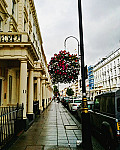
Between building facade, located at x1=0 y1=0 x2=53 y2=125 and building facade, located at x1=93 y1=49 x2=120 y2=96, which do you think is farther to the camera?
building facade, located at x1=93 y1=49 x2=120 y2=96

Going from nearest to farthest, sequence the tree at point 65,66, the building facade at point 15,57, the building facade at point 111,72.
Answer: the building facade at point 15,57 → the tree at point 65,66 → the building facade at point 111,72

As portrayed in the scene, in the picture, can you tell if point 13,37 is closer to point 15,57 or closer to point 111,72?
point 15,57

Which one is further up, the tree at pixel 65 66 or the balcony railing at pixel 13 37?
the balcony railing at pixel 13 37

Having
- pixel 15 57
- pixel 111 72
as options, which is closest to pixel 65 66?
pixel 15 57

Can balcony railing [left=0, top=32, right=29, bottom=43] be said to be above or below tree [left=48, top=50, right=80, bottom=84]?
above

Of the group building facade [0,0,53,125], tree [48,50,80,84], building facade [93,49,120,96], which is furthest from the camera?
building facade [93,49,120,96]

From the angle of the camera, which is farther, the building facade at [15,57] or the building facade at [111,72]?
the building facade at [111,72]

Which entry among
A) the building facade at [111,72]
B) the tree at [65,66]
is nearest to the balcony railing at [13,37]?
the tree at [65,66]

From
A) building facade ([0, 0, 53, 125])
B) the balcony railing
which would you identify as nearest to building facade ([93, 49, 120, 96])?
building facade ([0, 0, 53, 125])

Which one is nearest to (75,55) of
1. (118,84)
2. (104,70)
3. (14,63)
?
(14,63)

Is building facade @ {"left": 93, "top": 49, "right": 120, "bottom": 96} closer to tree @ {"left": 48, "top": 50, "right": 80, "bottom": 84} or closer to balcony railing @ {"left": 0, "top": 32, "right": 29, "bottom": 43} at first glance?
tree @ {"left": 48, "top": 50, "right": 80, "bottom": 84}

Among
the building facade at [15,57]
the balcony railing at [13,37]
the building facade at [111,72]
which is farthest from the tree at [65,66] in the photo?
the building facade at [111,72]

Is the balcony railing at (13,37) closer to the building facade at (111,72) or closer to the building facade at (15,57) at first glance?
the building facade at (15,57)

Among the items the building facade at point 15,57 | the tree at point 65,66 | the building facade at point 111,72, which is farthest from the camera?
the building facade at point 111,72
